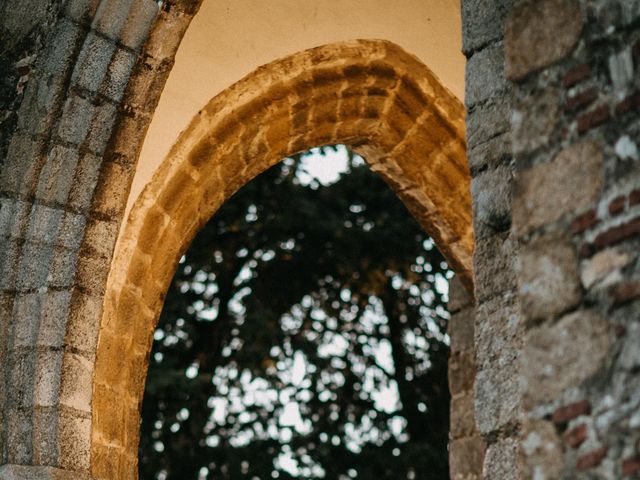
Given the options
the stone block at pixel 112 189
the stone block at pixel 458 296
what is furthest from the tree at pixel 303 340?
the stone block at pixel 112 189

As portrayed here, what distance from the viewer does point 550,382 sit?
8.52 ft

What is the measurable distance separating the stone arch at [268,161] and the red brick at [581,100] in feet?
9.27

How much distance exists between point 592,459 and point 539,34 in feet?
3.16

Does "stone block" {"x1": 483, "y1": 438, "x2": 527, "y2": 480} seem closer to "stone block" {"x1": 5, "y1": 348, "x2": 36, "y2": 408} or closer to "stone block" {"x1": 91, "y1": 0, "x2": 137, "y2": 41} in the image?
"stone block" {"x1": 5, "y1": 348, "x2": 36, "y2": 408}

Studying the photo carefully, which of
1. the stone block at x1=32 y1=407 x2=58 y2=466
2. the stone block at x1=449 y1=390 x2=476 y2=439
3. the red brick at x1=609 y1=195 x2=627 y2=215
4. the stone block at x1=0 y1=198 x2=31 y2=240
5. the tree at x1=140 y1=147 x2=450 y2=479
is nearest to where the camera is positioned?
the red brick at x1=609 y1=195 x2=627 y2=215

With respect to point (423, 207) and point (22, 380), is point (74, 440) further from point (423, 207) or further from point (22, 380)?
point (423, 207)

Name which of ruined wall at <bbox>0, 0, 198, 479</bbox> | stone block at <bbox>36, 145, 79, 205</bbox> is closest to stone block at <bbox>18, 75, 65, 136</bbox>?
ruined wall at <bbox>0, 0, 198, 479</bbox>

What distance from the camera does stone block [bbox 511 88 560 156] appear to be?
2812 mm

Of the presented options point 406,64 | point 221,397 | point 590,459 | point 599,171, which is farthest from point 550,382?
point 221,397

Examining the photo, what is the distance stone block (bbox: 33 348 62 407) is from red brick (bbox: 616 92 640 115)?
9.17 feet

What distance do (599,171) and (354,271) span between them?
940 centimetres

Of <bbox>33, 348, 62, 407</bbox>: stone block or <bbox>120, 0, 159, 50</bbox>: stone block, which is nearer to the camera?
<bbox>33, 348, 62, 407</bbox>: stone block

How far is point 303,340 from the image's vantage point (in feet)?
38.1

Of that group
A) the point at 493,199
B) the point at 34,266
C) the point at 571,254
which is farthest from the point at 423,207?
the point at 571,254
